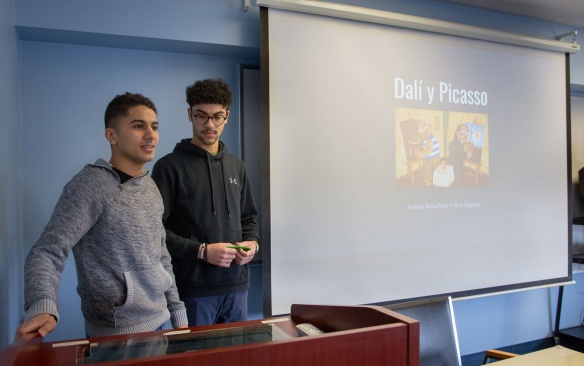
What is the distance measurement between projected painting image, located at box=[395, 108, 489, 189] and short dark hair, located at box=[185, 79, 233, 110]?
1.29m

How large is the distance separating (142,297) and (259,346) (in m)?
0.68

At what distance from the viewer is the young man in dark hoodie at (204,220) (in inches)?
72.2

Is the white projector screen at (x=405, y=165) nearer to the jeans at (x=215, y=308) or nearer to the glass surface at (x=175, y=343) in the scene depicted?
the jeans at (x=215, y=308)

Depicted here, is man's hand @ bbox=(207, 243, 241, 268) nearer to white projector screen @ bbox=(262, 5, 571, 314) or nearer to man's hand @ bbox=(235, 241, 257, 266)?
man's hand @ bbox=(235, 241, 257, 266)

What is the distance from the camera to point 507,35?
303 centimetres

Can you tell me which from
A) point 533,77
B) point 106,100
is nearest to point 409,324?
point 106,100

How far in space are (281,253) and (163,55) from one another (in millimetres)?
1323

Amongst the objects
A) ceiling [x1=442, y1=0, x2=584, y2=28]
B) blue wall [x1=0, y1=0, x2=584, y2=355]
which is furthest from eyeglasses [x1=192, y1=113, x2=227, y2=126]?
ceiling [x1=442, y1=0, x2=584, y2=28]

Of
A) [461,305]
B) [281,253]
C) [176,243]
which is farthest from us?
[461,305]

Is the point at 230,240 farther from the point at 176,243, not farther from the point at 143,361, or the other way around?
the point at 143,361

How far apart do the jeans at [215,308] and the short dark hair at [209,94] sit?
846 millimetres

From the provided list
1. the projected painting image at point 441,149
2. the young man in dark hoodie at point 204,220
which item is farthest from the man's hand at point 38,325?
the projected painting image at point 441,149

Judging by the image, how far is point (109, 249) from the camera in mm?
1291

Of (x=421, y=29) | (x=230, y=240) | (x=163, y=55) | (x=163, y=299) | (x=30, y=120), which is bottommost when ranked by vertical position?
(x=163, y=299)
